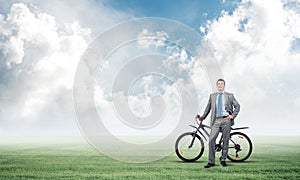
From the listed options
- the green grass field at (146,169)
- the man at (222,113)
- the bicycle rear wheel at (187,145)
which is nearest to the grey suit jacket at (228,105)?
the man at (222,113)

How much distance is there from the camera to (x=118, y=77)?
11.0 metres

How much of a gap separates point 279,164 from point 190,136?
229 cm

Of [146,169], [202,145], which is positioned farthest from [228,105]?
[146,169]

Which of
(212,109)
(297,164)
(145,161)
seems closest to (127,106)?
(145,161)

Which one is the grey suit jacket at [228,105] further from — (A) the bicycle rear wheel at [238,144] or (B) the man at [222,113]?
(A) the bicycle rear wheel at [238,144]

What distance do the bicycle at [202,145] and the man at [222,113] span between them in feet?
1.18

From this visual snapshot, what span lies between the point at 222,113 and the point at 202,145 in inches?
43.1

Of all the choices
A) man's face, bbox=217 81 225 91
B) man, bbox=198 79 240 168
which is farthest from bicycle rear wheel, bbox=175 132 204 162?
man's face, bbox=217 81 225 91

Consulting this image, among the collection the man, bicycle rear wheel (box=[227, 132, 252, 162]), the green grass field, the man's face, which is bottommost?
the green grass field

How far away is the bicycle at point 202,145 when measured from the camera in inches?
330

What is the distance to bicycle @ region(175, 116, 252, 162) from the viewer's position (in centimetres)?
838

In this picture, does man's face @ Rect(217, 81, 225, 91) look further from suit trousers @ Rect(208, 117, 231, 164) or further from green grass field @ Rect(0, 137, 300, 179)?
green grass field @ Rect(0, 137, 300, 179)

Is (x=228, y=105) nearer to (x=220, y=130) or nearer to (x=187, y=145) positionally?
(x=220, y=130)

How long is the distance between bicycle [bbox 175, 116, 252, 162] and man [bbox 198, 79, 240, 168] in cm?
36
